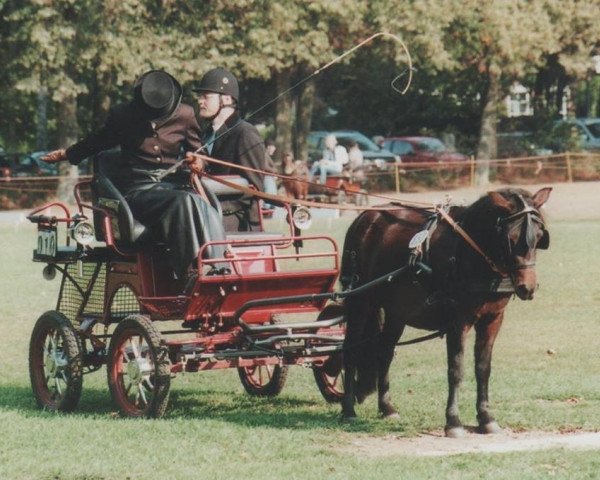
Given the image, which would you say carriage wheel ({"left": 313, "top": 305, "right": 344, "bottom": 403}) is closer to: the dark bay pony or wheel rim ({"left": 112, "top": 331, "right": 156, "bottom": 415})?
the dark bay pony

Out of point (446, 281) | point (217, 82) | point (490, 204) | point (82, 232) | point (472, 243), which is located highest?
point (217, 82)

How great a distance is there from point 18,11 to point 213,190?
29999 millimetres

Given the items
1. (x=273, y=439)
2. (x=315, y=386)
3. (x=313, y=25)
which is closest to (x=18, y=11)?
(x=313, y=25)

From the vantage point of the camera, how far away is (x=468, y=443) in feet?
31.8

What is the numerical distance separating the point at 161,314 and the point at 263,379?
1.83 metres

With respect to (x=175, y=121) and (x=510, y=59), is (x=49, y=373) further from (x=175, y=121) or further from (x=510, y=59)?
(x=510, y=59)

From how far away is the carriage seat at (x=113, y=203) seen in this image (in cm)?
1073

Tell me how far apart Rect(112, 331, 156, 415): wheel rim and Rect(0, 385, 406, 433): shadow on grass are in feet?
0.53

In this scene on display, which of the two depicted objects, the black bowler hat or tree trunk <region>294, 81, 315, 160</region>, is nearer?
the black bowler hat

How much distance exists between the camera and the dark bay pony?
382 inches

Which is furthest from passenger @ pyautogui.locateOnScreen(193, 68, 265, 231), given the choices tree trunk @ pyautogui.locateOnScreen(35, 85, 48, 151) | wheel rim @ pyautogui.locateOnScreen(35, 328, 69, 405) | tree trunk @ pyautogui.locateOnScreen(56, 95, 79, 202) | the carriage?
tree trunk @ pyautogui.locateOnScreen(35, 85, 48, 151)

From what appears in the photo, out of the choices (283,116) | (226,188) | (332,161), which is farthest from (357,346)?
(283,116)

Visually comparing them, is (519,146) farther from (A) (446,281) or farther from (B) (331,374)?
(A) (446,281)

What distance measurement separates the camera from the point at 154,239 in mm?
10906
